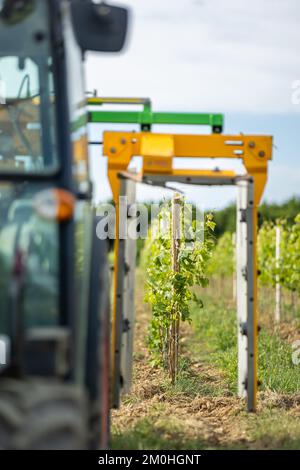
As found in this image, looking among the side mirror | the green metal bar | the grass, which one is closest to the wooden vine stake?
the grass

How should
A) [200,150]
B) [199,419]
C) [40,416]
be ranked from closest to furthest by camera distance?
[40,416] < [200,150] < [199,419]

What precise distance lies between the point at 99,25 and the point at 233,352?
6349 millimetres

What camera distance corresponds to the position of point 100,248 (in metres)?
4.24

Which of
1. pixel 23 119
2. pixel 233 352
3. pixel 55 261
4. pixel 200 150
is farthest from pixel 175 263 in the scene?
pixel 55 261

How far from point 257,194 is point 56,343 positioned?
10.7 ft

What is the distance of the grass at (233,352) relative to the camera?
7.98 m

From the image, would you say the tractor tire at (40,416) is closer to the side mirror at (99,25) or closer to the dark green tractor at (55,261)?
the dark green tractor at (55,261)

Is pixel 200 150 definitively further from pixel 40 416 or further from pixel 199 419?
pixel 40 416

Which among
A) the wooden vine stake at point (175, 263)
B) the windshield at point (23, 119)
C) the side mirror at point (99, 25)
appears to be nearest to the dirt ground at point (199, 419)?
the wooden vine stake at point (175, 263)

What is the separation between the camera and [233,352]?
962 centimetres

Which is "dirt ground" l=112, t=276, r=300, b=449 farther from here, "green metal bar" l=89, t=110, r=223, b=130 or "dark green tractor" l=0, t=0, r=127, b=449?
"green metal bar" l=89, t=110, r=223, b=130

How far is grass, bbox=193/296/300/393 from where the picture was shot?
7.98m
